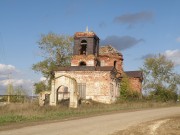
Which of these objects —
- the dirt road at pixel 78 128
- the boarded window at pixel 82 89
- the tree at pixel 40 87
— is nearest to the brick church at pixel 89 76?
the boarded window at pixel 82 89

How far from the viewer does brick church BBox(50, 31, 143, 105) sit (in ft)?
123

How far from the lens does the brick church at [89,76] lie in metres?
37.5

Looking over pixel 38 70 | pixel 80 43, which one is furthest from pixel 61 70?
pixel 38 70

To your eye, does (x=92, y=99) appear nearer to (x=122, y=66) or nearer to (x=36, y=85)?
(x=122, y=66)

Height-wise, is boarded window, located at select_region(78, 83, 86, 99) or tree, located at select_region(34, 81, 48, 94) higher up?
tree, located at select_region(34, 81, 48, 94)

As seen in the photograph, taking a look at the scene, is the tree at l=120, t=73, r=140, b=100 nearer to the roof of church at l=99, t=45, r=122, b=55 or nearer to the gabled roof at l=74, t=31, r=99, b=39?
the roof of church at l=99, t=45, r=122, b=55

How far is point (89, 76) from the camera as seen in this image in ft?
139

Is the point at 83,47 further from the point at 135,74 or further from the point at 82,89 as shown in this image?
the point at 135,74

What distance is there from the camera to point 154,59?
5612 cm

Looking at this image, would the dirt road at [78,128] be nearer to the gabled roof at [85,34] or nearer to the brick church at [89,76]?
the brick church at [89,76]

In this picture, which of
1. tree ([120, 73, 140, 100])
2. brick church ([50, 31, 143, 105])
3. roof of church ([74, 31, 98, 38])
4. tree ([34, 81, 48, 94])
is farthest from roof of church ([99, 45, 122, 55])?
tree ([34, 81, 48, 94])

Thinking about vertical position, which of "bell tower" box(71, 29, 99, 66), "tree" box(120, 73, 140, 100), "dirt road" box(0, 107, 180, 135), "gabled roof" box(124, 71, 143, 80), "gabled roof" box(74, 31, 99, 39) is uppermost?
"gabled roof" box(74, 31, 99, 39)

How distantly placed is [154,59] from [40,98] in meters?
25.4

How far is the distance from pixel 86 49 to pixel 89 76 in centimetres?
577
